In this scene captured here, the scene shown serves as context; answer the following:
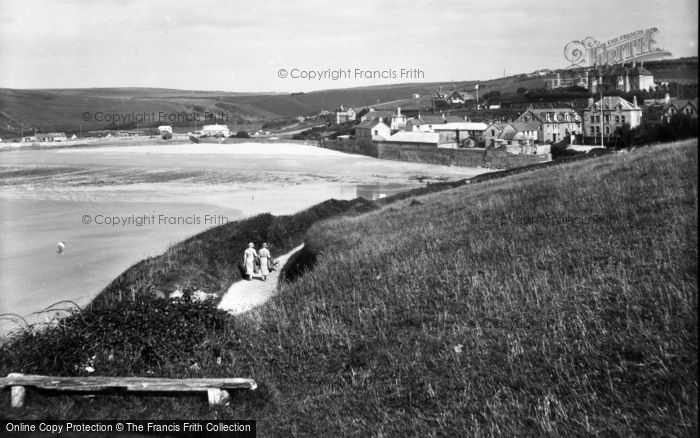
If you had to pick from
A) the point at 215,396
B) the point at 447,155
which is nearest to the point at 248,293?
the point at 215,396

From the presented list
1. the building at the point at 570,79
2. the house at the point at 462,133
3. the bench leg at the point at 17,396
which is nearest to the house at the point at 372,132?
the house at the point at 462,133

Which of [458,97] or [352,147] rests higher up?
[458,97]

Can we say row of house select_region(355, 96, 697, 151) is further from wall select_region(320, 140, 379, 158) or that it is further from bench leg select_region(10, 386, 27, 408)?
bench leg select_region(10, 386, 27, 408)

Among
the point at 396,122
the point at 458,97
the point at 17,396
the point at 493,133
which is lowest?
the point at 17,396

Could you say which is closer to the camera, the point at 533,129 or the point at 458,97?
the point at 533,129

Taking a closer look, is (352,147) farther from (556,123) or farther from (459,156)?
(556,123)

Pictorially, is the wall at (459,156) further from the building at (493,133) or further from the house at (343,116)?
the house at (343,116)

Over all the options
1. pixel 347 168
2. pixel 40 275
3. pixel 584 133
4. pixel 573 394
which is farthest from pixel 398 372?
pixel 584 133
